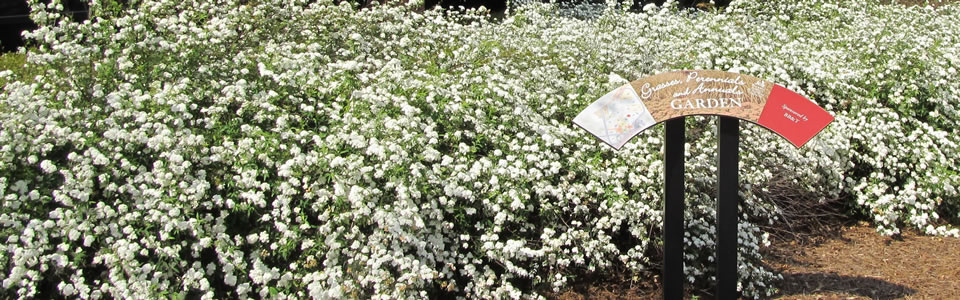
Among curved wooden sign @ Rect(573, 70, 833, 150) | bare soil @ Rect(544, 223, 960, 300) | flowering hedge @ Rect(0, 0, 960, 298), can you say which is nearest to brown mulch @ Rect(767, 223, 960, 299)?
bare soil @ Rect(544, 223, 960, 300)

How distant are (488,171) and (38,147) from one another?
230cm

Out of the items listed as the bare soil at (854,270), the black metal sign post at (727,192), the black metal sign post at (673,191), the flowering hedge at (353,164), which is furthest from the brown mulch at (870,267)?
the black metal sign post at (673,191)

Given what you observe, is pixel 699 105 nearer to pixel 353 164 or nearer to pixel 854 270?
pixel 353 164

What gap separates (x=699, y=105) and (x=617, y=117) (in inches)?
15.7

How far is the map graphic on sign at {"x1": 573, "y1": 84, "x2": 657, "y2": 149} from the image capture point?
3.72m

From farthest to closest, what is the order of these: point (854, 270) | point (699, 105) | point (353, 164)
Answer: point (854, 270)
point (353, 164)
point (699, 105)

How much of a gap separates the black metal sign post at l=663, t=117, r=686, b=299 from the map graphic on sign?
0.52 feet

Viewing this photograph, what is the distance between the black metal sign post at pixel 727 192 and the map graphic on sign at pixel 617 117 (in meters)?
0.41

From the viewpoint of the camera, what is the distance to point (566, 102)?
17.3 ft

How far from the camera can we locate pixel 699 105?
148 inches

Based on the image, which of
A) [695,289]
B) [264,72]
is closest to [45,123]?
[264,72]

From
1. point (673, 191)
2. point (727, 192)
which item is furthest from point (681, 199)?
point (727, 192)

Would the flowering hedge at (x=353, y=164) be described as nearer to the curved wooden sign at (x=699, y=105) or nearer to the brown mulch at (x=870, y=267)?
the brown mulch at (x=870, y=267)

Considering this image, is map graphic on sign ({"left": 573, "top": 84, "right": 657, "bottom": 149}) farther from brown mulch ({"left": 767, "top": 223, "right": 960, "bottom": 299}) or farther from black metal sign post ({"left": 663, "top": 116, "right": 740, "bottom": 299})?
brown mulch ({"left": 767, "top": 223, "right": 960, "bottom": 299})
